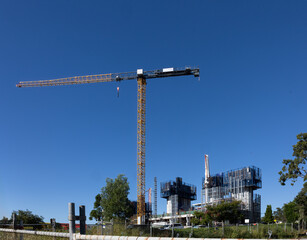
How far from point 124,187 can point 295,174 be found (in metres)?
35.6

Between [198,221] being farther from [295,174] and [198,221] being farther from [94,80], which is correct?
[94,80]

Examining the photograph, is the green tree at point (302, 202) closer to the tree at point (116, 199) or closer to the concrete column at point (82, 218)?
the tree at point (116, 199)

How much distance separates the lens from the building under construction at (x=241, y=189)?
95.5m

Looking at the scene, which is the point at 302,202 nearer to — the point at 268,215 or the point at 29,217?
A: the point at 29,217

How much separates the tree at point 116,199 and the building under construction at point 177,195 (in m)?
52.9

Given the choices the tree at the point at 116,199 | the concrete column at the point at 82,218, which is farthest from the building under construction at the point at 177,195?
the concrete column at the point at 82,218

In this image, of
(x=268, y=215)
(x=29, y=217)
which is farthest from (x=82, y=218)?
(x=268, y=215)

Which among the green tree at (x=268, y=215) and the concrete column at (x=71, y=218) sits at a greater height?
the concrete column at (x=71, y=218)

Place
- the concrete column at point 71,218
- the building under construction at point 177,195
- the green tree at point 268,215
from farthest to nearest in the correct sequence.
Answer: the building under construction at point 177,195, the green tree at point 268,215, the concrete column at point 71,218

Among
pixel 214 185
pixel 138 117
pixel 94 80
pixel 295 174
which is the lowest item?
pixel 214 185

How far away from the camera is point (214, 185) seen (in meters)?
107

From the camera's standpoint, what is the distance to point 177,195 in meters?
116

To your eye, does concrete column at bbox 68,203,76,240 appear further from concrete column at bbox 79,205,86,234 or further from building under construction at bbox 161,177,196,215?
building under construction at bbox 161,177,196,215

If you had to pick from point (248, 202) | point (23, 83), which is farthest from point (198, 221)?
point (23, 83)
